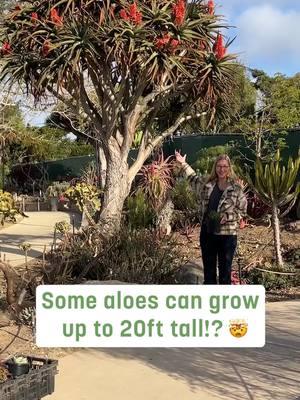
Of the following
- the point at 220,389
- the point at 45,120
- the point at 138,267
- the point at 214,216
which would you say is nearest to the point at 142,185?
the point at 138,267

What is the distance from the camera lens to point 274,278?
9195mm

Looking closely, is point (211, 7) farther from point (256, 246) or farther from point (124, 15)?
point (256, 246)

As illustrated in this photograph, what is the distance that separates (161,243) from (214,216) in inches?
106

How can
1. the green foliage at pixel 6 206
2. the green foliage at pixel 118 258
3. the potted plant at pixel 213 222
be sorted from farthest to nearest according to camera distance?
the green foliage at pixel 118 258, the potted plant at pixel 213 222, the green foliage at pixel 6 206

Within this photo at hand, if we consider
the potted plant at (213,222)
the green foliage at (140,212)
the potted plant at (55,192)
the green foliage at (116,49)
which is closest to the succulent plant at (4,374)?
the potted plant at (213,222)

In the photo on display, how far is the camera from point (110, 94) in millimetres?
11000

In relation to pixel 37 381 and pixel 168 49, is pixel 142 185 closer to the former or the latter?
pixel 168 49

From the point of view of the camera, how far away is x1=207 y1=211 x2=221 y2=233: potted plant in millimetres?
6379

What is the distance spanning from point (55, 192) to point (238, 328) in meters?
21.2

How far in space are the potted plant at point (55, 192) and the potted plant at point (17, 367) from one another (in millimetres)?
19793

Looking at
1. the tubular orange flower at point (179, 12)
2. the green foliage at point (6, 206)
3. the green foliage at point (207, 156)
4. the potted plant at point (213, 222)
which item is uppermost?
the tubular orange flower at point (179, 12)

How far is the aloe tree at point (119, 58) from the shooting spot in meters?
10.0

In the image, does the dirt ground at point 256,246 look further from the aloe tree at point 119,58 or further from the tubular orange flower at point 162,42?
the tubular orange flower at point 162,42

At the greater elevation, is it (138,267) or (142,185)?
(142,185)
